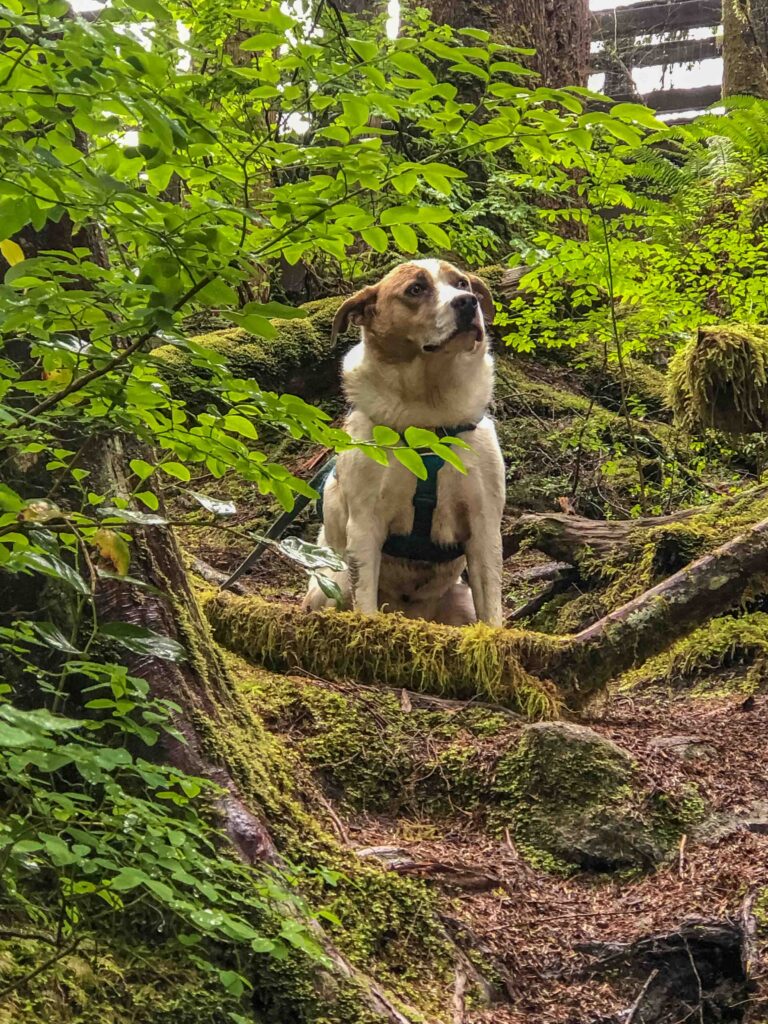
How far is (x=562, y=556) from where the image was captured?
655cm

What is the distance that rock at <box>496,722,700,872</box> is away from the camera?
344cm

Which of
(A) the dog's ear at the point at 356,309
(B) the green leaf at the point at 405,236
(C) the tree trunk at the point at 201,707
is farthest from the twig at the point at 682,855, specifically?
(A) the dog's ear at the point at 356,309

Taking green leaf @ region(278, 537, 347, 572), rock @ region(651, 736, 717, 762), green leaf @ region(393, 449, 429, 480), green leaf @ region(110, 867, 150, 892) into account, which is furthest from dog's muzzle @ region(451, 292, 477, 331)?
green leaf @ region(110, 867, 150, 892)

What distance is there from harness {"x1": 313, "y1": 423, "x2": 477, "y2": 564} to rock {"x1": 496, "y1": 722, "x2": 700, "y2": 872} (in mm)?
1749

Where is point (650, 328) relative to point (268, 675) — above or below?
above

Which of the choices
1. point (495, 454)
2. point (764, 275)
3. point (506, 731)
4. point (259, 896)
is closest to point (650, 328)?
point (764, 275)

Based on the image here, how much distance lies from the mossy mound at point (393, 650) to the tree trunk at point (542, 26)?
7.65 m

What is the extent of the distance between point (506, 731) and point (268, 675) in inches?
42.1

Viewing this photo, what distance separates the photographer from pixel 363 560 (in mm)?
5273

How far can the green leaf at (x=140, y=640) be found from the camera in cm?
168

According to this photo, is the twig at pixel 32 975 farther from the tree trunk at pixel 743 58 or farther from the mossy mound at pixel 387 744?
the tree trunk at pixel 743 58

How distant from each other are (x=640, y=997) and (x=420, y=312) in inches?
139

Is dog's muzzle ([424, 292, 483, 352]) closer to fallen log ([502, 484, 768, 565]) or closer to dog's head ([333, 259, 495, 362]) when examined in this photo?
dog's head ([333, 259, 495, 362])

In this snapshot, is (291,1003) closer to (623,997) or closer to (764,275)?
(623,997)
